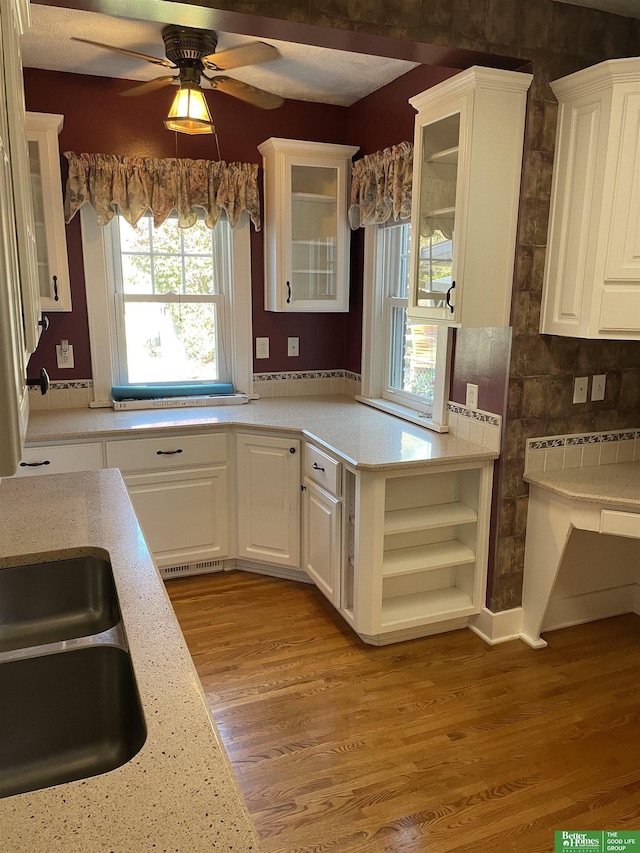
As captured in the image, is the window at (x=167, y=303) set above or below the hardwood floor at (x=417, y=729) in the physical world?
above

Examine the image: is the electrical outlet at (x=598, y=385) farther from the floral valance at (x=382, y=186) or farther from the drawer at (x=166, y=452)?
the drawer at (x=166, y=452)

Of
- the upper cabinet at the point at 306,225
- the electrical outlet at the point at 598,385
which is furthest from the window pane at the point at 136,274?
the electrical outlet at the point at 598,385

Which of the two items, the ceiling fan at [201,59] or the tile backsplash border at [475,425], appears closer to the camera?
the ceiling fan at [201,59]

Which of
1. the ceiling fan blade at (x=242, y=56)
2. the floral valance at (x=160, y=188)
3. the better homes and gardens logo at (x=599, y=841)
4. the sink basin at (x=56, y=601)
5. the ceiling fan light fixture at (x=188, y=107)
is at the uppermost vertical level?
the ceiling fan blade at (x=242, y=56)

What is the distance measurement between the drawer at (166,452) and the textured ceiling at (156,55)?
1825 millimetres

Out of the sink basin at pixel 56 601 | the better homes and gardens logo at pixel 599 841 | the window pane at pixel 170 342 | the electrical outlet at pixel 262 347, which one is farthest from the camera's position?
the electrical outlet at pixel 262 347

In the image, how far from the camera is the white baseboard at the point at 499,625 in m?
2.89

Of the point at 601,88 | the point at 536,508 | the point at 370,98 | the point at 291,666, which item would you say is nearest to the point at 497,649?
the point at 536,508

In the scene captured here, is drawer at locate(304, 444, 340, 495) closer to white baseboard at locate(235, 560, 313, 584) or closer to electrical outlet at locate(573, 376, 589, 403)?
A: white baseboard at locate(235, 560, 313, 584)

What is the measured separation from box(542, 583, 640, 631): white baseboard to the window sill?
959 mm

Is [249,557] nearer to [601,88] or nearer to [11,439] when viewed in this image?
[601,88]

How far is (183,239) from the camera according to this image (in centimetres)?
378

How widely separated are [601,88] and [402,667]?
2.37 m

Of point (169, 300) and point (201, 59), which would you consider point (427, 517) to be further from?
point (201, 59)
